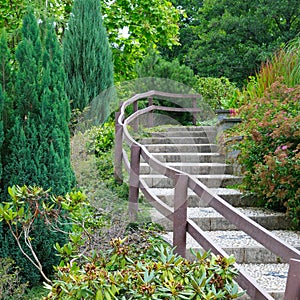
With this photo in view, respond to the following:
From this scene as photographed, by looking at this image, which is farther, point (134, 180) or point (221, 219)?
point (134, 180)

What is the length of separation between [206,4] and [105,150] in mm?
16555

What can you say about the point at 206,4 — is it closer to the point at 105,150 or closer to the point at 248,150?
the point at 105,150

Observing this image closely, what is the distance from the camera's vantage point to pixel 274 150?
573cm

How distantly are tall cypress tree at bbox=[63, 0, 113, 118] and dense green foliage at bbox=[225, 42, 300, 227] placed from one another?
10.9ft

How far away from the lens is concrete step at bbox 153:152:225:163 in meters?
7.80

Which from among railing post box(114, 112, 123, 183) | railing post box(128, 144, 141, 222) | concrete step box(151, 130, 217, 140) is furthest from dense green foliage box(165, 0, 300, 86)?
railing post box(128, 144, 141, 222)

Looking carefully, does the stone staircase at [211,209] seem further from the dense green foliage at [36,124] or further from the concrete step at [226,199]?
the dense green foliage at [36,124]

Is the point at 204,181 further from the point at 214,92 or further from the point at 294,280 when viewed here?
the point at 214,92

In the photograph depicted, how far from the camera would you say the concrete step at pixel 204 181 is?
21.9 ft

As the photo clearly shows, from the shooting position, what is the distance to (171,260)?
264 centimetres

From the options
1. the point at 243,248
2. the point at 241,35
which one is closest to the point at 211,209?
the point at 243,248

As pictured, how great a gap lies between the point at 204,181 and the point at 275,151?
1492 mm

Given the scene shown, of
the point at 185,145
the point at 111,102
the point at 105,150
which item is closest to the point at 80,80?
the point at 111,102

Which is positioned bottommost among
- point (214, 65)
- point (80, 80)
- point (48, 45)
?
point (214, 65)
